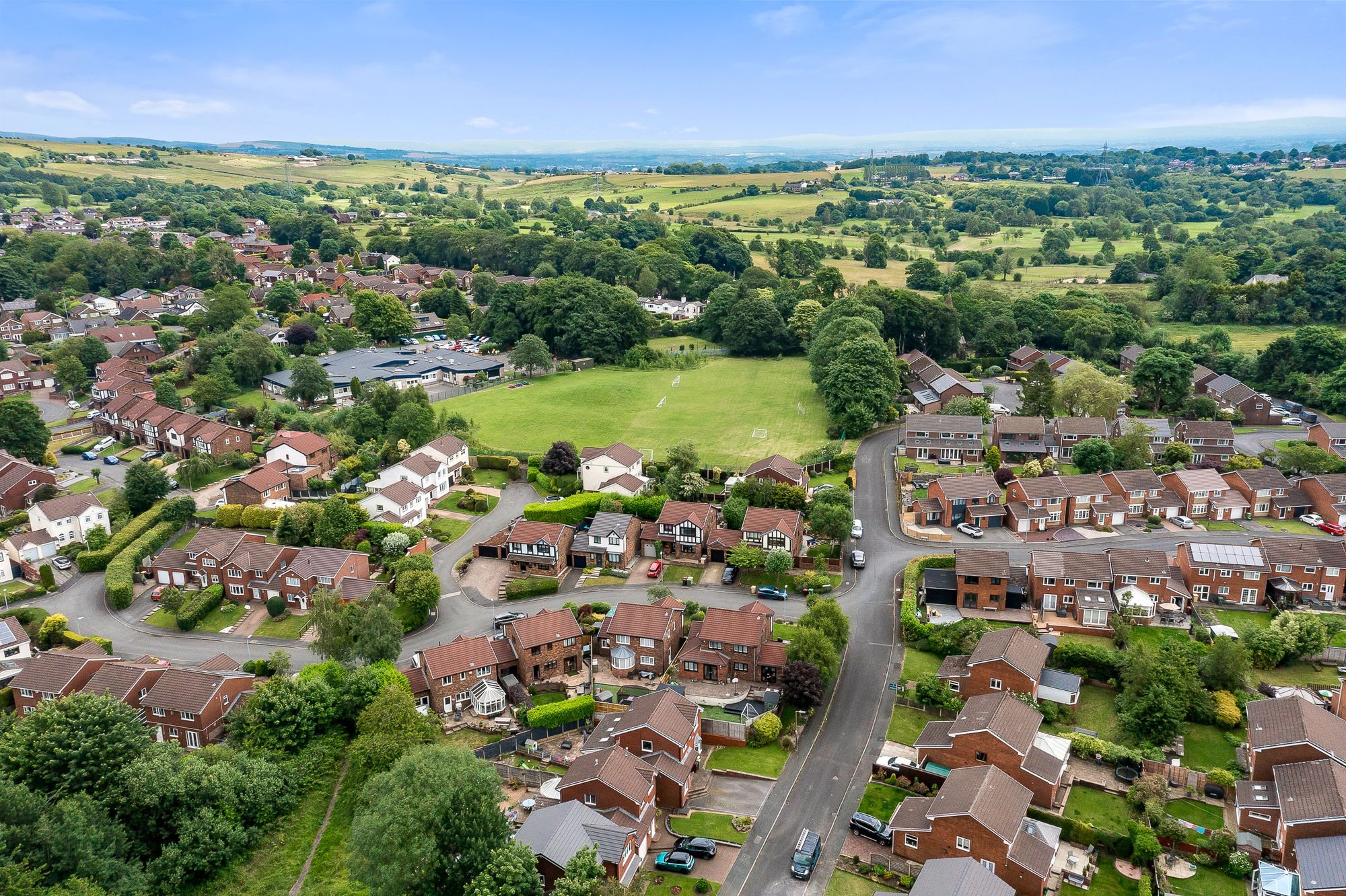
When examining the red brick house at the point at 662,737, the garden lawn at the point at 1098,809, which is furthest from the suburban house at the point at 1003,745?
the red brick house at the point at 662,737

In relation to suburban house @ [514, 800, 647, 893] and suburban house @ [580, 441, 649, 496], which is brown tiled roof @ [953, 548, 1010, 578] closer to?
suburban house @ [580, 441, 649, 496]

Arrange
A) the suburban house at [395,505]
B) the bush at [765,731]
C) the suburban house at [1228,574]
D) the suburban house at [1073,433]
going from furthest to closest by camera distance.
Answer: the suburban house at [1073,433] → the suburban house at [395,505] → the suburban house at [1228,574] → the bush at [765,731]

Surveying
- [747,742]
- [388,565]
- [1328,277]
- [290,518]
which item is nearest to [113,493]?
[290,518]

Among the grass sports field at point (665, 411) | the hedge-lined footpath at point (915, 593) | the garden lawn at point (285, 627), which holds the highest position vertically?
the grass sports field at point (665, 411)

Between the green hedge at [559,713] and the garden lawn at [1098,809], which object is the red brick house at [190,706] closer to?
the green hedge at [559,713]

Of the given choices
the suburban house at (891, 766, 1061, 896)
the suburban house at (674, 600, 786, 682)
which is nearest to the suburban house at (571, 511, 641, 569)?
the suburban house at (674, 600, 786, 682)

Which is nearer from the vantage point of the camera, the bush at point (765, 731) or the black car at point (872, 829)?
the black car at point (872, 829)

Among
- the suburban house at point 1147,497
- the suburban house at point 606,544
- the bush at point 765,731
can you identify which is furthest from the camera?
the suburban house at point 1147,497
